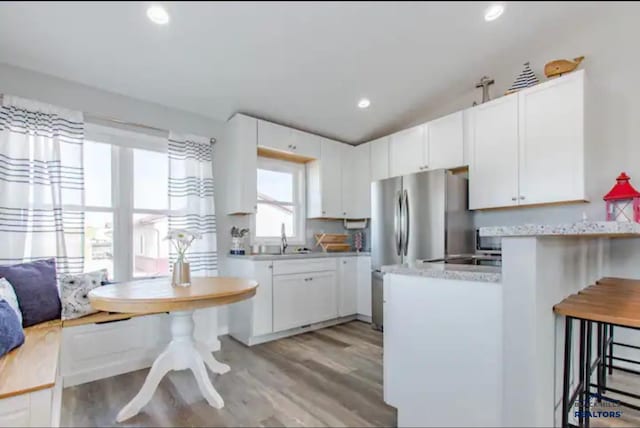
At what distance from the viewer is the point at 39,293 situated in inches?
72.9

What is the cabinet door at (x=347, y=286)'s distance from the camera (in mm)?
3430

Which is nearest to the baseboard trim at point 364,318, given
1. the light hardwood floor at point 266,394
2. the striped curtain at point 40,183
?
the light hardwood floor at point 266,394

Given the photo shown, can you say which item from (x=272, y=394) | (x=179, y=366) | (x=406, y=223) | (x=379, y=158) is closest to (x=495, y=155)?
(x=406, y=223)

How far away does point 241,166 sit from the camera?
291 cm

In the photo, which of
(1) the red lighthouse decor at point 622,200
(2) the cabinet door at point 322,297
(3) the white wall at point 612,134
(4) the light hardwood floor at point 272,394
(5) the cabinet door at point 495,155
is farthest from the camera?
(2) the cabinet door at point 322,297

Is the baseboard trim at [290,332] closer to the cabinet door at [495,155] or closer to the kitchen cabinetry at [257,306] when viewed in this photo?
the kitchen cabinetry at [257,306]

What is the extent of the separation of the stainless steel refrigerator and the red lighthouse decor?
102 cm

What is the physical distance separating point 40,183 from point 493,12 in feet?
Result: 8.76

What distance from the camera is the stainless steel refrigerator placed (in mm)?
2854

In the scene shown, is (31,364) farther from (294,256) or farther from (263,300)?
(294,256)

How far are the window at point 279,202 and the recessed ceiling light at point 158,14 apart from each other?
2897mm

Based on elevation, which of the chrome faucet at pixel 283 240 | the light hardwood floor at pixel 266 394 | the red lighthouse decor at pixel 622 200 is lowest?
the light hardwood floor at pixel 266 394

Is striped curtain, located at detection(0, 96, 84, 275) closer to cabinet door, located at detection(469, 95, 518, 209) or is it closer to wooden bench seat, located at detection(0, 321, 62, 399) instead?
wooden bench seat, located at detection(0, 321, 62, 399)

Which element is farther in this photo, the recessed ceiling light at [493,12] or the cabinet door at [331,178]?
the cabinet door at [331,178]
